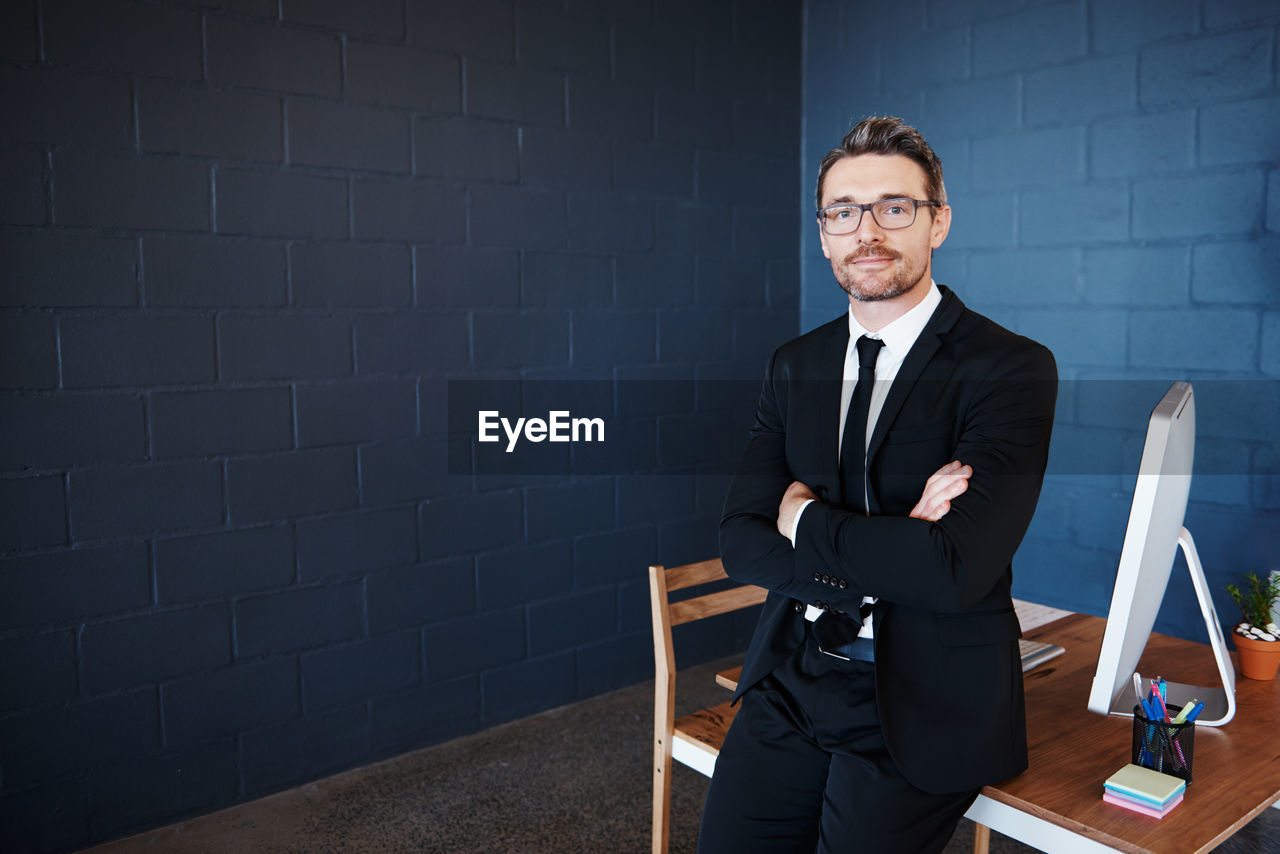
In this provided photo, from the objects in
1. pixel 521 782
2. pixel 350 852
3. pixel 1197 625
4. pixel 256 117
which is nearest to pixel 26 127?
pixel 256 117

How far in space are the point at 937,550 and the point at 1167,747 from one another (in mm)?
426

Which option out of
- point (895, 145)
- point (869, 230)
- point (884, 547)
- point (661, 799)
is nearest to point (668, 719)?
point (661, 799)

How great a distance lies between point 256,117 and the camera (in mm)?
2646

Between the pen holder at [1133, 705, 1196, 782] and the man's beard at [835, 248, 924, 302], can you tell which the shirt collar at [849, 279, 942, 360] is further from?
the pen holder at [1133, 705, 1196, 782]

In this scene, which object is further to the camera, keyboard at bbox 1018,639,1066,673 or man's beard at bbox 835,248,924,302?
keyboard at bbox 1018,639,1066,673

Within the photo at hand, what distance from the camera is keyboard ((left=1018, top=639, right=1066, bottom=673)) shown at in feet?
6.37

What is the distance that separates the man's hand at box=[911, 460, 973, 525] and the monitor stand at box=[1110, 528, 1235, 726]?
452 millimetres

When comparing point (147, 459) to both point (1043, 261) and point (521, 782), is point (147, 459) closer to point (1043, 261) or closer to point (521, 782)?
point (521, 782)

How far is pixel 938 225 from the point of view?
1.82m

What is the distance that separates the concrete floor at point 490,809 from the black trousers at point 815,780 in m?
0.95

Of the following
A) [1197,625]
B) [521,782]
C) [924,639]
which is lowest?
[521,782]

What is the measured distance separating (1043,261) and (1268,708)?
1958 mm

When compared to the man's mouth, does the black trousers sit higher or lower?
lower

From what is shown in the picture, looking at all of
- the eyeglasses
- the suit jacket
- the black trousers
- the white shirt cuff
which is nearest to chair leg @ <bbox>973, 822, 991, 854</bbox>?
the black trousers
